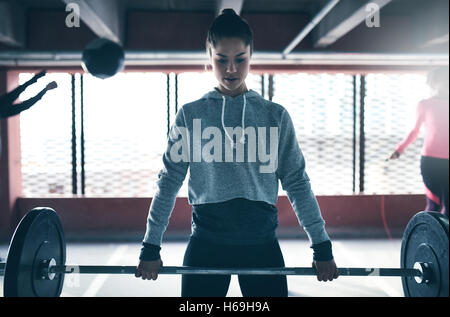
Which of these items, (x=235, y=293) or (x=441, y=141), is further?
(x=441, y=141)

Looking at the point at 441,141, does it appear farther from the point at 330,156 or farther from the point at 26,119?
the point at 26,119

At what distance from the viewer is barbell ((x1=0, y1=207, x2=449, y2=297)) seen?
1.05m

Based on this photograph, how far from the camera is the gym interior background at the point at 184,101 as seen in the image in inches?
135

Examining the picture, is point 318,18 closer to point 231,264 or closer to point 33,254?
point 231,264

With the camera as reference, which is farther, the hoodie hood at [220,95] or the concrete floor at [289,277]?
the concrete floor at [289,277]

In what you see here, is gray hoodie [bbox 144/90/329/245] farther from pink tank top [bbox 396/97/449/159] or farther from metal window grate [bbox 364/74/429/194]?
metal window grate [bbox 364/74/429/194]

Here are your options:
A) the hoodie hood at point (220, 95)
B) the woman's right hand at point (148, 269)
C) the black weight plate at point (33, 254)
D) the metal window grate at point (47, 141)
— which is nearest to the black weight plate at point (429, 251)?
the hoodie hood at point (220, 95)

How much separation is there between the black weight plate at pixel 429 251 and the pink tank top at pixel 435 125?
1.52 meters

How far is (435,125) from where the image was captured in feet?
8.50

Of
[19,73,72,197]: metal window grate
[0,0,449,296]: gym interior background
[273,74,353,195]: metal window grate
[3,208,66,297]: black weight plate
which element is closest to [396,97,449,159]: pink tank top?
[0,0,449,296]: gym interior background

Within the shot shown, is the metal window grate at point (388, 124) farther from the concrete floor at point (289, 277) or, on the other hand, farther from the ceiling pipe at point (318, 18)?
the ceiling pipe at point (318, 18)
